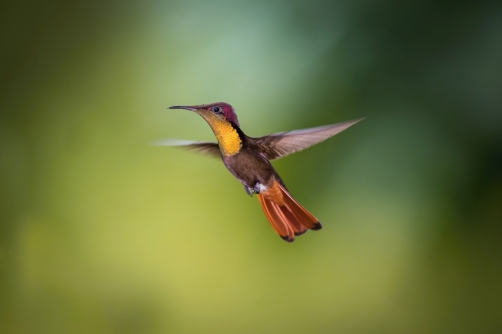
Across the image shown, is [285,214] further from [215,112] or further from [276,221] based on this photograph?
[215,112]

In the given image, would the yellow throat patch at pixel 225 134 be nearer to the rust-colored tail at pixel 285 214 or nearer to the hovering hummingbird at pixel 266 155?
the hovering hummingbird at pixel 266 155

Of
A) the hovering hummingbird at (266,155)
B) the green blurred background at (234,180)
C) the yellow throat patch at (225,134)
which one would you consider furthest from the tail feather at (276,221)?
the green blurred background at (234,180)

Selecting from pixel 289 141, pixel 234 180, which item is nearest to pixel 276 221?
pixel 289 141

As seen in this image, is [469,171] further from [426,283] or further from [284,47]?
[284,47]

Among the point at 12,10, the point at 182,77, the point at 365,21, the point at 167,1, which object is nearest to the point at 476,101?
the point at 365,21

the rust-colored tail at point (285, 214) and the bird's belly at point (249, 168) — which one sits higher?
the bird's belly at point (249, 168)

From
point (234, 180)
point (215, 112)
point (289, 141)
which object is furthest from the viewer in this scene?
point (234, 180)
